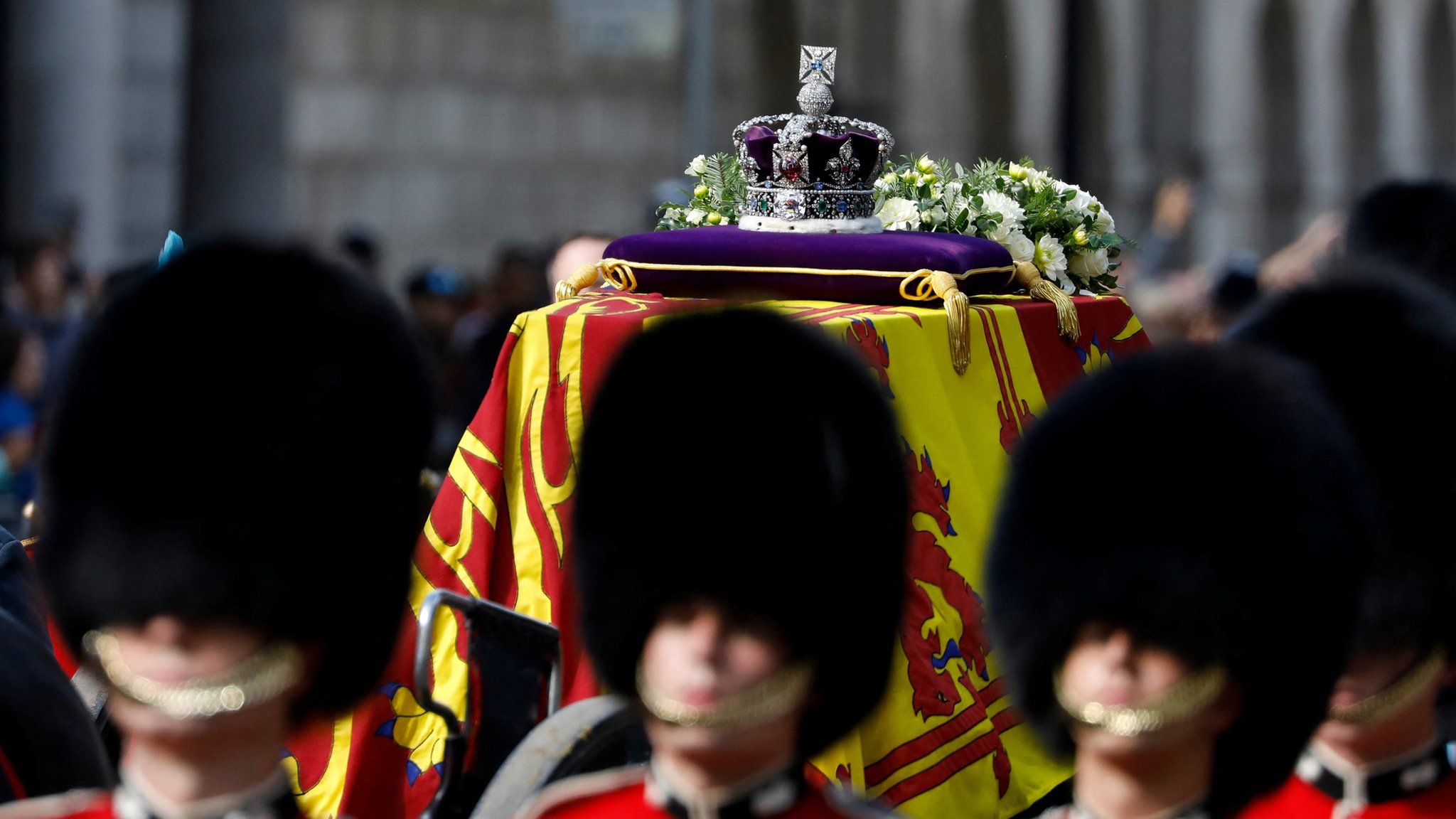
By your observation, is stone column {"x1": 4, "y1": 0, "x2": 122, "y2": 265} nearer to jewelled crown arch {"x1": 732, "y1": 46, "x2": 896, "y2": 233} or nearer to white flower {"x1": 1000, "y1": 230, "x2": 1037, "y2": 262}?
jewelled crown arch {"x1": 732, "y1": 46, "x2": 896, "y2": 233}

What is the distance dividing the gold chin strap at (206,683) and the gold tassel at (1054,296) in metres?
2.70

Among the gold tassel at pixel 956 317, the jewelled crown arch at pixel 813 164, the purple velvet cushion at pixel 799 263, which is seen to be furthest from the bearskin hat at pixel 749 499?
the jewelled crown arch at pixel 813 164

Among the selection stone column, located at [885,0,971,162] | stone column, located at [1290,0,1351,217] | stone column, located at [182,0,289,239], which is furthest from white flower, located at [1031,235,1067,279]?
stone column, located at [1290,0,1351,217]

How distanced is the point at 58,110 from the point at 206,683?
30.4ft

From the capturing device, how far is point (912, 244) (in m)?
4.13

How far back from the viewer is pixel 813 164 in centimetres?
438

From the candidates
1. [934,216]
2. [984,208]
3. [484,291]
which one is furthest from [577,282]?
[484,291]

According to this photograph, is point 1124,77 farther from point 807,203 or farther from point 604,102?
point 807,203

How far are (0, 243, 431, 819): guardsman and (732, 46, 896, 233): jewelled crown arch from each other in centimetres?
228

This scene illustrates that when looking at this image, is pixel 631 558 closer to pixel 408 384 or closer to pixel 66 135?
pixel 408 384

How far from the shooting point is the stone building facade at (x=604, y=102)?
10.6m

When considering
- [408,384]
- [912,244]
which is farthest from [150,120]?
[408,384]

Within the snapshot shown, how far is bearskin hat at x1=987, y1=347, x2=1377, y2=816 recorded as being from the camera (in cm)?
202

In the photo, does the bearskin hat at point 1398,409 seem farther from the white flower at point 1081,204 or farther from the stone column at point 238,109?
the stone column at point 238,109
